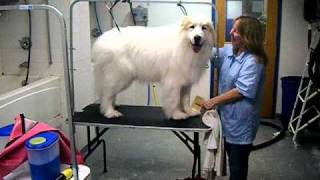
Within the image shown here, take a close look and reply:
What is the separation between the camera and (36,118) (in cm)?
285

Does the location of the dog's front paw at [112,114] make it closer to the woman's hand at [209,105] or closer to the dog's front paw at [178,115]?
the dog's front paw at [178,115]

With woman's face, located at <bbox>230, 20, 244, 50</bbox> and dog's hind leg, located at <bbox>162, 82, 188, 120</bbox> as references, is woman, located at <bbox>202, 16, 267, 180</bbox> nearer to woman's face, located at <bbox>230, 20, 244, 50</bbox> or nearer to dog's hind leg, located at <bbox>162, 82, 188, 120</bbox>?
woman's face, located at <bbox>230, 20, 244, 50</bbox>

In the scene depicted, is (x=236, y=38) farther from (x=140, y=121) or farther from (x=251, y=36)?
(x=140, y=121)

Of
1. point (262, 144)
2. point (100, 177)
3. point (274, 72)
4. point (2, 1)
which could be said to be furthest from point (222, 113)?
point (274, 72)

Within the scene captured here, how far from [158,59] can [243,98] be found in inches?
27.9

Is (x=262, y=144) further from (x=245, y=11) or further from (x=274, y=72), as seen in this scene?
(x=245, y=11)

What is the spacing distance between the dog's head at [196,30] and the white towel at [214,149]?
0.48 meters

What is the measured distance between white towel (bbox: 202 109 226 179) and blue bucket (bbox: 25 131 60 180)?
44.0 inches

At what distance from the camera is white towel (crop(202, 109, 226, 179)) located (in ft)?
7.59

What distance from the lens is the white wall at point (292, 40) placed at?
447 cm

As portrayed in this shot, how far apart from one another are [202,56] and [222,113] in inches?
18.3

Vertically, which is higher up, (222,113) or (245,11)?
(245,11)

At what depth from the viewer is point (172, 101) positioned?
261 cm

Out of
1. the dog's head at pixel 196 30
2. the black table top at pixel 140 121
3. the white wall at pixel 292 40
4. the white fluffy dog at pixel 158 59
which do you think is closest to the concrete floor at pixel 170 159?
the black table top at pixel 140 121
